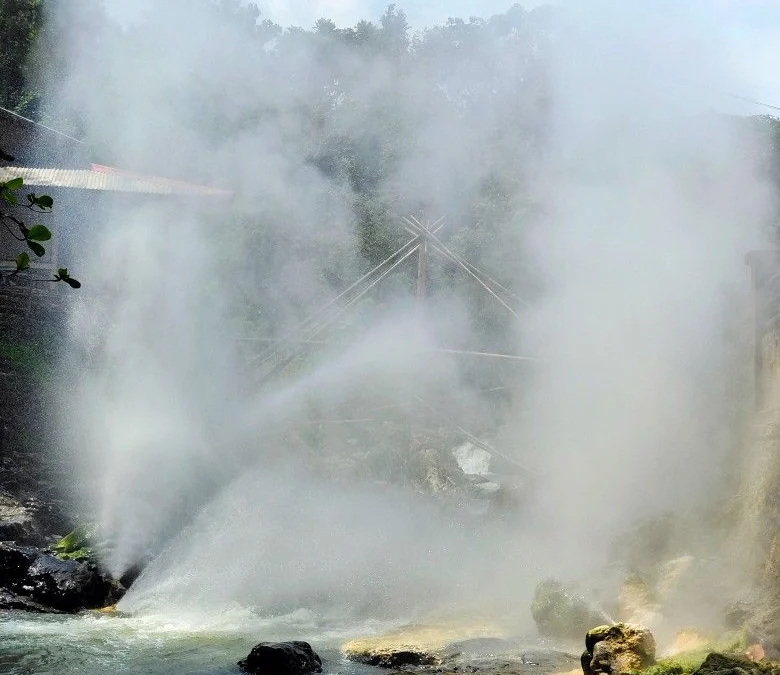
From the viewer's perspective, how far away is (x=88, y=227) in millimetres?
17359

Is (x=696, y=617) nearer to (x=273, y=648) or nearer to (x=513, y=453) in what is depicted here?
(x=273, y=648)

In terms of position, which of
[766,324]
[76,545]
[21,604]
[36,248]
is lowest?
[21,604]

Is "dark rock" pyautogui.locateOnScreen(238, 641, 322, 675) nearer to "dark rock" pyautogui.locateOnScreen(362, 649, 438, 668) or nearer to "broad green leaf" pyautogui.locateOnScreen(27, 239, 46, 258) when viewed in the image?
"dark rock" pyautogui.locateOnScreen(362, 649, 438, 668)

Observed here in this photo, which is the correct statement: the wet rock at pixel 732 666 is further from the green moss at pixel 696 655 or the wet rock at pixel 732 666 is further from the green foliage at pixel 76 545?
the green foliage at pixel 76 545

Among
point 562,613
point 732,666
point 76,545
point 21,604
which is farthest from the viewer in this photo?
point 76,545

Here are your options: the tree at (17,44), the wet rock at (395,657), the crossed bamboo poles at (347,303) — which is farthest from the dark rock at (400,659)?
the tree at (17,44)

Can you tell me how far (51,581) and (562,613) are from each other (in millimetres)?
5359

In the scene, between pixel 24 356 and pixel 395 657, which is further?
pixel 24 356

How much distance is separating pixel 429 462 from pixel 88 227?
28.2ft

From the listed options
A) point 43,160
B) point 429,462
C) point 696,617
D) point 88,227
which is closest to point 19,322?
point 88,227

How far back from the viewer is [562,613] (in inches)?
324

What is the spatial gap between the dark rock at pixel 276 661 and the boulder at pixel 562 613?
2.40 meters

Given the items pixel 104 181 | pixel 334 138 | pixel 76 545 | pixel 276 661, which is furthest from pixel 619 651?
pixel 104 181

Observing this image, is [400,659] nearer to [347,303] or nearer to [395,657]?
[395,657]
